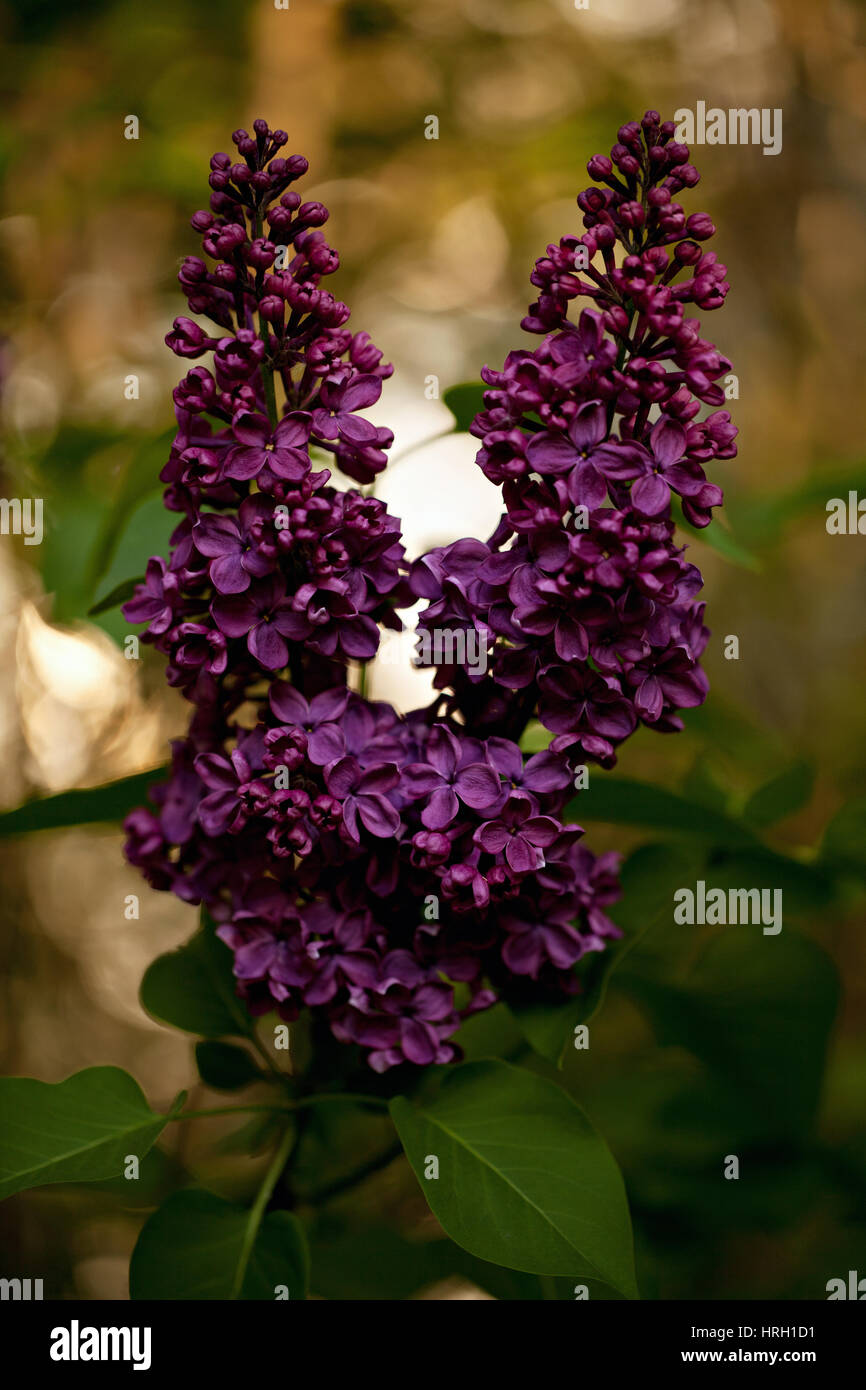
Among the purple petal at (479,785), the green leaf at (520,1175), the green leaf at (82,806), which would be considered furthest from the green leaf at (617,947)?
the green leaf at (82,806)

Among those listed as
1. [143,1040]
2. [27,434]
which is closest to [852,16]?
[27,434]

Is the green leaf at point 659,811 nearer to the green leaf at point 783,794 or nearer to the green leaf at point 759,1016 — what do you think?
the green leaf at point 783,794

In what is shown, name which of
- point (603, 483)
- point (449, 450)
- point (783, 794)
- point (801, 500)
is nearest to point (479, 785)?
point (603, 483)

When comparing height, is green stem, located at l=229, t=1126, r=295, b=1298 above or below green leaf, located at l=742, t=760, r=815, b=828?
below

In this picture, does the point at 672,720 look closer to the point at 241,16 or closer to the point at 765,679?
the point at 765,679

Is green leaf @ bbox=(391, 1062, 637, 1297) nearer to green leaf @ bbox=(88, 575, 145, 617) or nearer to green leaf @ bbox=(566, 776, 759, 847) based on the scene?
green leaf @ bbox=(566, 776, 759, 847)

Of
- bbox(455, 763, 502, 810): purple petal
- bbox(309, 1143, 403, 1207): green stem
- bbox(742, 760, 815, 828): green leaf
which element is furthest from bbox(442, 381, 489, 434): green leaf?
bbox(309, 1143, 403, 1207): green stem

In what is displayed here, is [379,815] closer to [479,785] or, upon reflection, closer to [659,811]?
[479,785]
